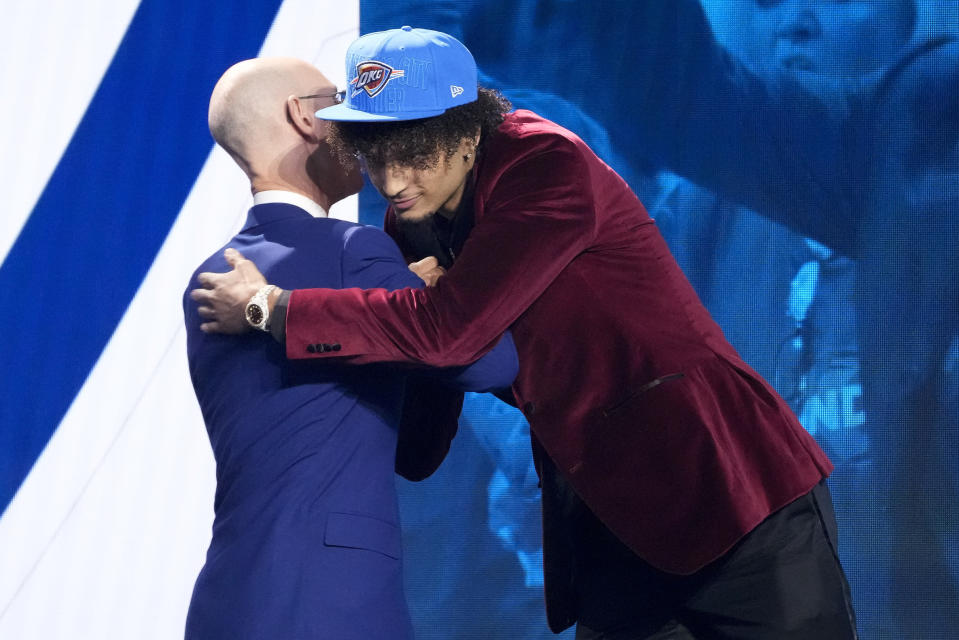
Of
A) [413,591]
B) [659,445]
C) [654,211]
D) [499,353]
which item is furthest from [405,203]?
[413,591]

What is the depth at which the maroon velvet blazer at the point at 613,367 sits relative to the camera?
4.80 feet

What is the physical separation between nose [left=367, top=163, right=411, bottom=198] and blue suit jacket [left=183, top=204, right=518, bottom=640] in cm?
10

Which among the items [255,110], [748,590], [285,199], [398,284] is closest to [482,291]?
[398,284]

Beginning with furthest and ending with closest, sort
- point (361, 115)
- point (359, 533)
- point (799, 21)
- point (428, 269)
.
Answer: point (799, 21) → point (428, 269) → point (361, 115) → point (359, 533)

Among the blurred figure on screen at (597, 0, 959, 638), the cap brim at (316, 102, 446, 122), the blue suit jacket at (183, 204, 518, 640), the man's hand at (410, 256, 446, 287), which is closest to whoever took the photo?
the blue suit jacket at (183, 204, 518, 640)

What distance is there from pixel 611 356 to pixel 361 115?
1.61ft

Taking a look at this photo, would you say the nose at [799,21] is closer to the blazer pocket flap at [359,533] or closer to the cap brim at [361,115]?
the cap brim at [361,115]

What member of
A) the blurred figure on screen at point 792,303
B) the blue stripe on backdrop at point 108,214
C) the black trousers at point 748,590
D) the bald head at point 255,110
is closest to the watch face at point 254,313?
the bald head at point 255,110

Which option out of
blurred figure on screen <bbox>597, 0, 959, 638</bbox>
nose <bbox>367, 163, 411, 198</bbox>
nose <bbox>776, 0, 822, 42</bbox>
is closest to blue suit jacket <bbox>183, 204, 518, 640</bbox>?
nose <bbox>367, 163, 411, 198</bbox>

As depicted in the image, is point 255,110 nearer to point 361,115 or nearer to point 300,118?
point 300,118

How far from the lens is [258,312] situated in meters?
1.42

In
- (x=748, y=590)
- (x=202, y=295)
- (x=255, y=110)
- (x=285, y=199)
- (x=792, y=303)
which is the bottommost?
(x=792, y=303)

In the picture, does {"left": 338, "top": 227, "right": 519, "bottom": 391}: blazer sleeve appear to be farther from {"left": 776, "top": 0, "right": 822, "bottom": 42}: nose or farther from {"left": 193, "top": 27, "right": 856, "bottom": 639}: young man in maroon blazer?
{"left": 776, "top": 0, "right": 822, "bottom": 42}: nose

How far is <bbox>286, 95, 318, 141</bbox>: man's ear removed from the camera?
159cm
